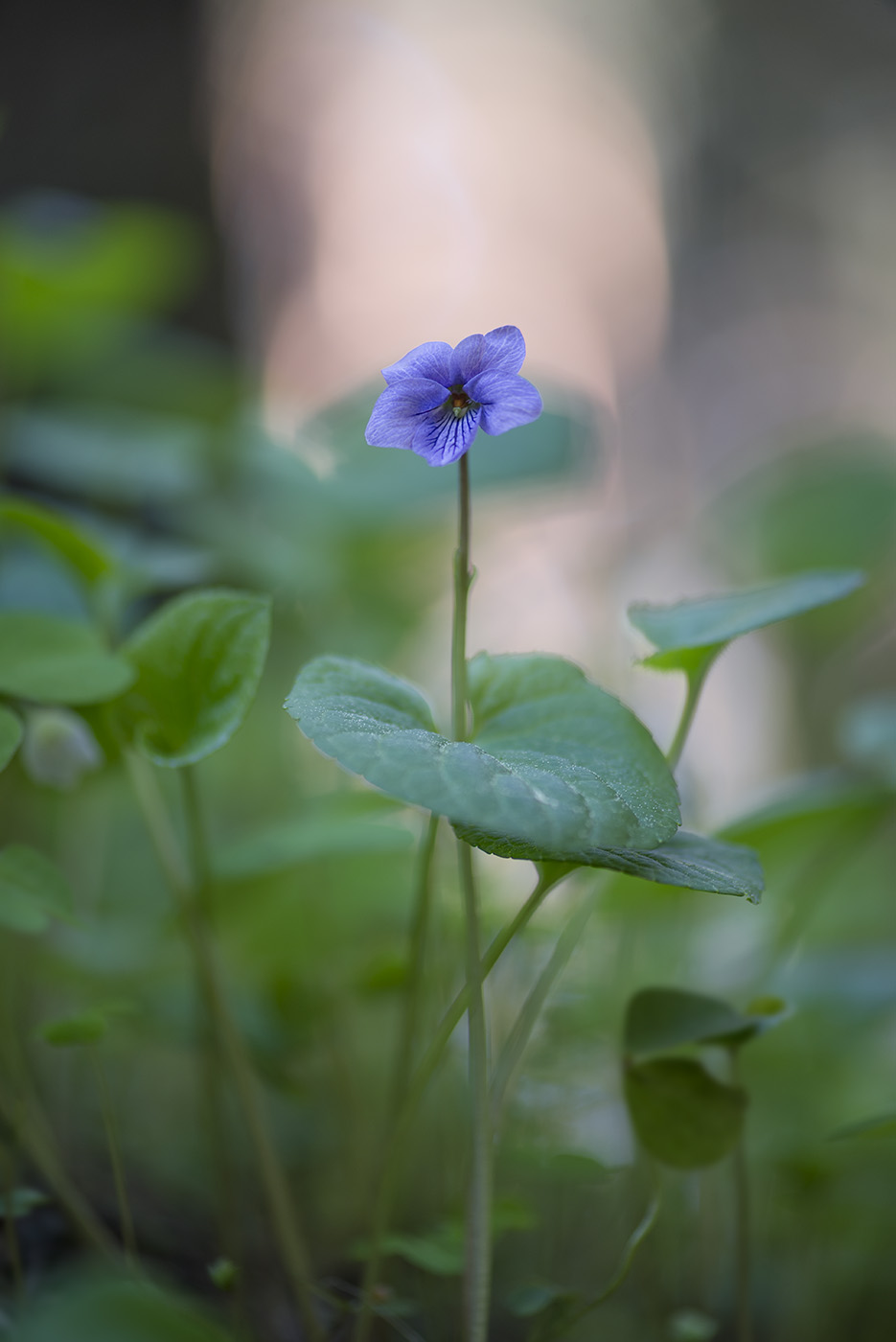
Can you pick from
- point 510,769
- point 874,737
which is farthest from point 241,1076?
point 874,737

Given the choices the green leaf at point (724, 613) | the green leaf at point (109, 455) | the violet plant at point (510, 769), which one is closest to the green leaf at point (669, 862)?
the violet plant at point (510, 769)

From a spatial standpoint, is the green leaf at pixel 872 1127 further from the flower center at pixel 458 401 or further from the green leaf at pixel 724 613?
the flower center at pixel 458 401

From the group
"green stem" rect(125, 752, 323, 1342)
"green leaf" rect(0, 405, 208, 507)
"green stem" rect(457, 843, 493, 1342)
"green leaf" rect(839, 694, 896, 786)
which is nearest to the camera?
"green stem" rect(457, 843, 493, 1342)

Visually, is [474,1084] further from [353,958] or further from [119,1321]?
[353,958]

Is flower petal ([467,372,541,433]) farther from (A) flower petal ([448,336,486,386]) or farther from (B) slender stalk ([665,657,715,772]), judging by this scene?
(B) slender stalk ([665,657,715,772])

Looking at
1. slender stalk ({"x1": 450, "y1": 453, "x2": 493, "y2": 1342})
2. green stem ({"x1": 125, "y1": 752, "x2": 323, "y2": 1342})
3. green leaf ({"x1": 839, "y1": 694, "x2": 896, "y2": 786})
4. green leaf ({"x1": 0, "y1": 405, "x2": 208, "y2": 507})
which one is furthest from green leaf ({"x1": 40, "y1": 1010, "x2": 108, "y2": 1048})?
green leaf ({"x1": 0, "y1": 405, "x2": 208, "y2": 507})

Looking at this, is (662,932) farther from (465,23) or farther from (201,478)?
(465,23)
